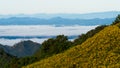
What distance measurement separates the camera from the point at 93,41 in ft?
117

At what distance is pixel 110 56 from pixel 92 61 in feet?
4.46

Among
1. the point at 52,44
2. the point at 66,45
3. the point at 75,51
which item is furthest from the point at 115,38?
the point at 52,44

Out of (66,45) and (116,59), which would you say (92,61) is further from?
(66,45)

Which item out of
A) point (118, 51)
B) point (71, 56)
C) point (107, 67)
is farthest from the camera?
point (71, 56)

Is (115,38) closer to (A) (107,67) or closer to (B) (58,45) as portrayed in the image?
(A) (107,67)

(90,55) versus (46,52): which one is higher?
(90,55)

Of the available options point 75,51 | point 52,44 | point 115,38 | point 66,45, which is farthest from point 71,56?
point 52,44

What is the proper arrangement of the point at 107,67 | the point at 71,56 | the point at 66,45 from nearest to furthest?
the point at 107,67, the point at 71,56, the point at 66,45

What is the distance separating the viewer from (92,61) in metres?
32.9

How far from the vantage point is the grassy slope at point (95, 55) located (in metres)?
32.3

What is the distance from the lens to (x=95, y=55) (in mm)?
33562

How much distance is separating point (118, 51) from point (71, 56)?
4051 millimetres

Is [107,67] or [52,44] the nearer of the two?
[107,67]

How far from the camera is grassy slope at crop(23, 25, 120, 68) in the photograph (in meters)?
32.3
